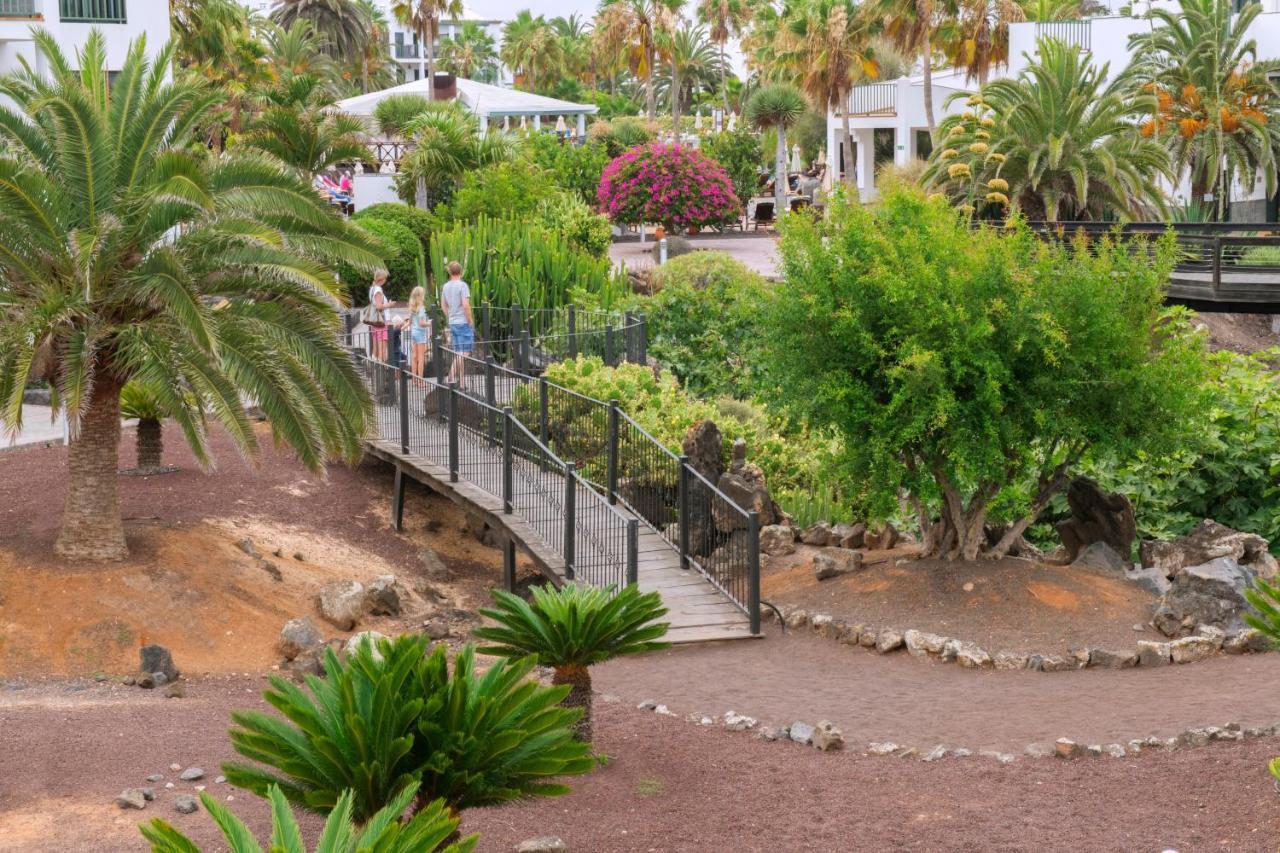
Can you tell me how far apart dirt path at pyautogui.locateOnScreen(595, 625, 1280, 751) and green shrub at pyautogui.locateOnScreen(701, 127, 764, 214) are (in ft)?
144

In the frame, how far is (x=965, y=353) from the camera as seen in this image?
13.6 m

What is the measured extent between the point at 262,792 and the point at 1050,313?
27.3 ft

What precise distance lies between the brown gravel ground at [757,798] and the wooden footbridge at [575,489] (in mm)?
2219

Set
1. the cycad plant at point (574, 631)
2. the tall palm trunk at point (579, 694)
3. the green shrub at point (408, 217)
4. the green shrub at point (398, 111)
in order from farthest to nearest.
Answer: the green shrub at point (398, 111)
the green shrub at point (408, 217)
the tall palm trunk at point (579, 694)
the cycad plant at point (574, 631)

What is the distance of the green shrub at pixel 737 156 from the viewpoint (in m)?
56.8

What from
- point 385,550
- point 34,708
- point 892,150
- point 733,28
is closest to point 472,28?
point 733,28

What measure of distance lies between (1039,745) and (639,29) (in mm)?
54021

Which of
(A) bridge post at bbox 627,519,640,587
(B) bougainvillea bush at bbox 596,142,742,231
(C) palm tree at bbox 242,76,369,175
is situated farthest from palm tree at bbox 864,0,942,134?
(A) bridge post at bbox 627,519,640,587

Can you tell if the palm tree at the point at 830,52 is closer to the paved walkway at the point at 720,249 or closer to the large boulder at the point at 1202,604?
the paved walkway at the point at 720,249

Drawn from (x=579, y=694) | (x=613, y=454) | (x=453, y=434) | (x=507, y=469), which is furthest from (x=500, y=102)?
(x=579, y=694)

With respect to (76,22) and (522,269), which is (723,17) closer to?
(76,22)

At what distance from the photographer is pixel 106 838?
29.0ft

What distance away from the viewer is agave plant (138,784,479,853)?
612cm

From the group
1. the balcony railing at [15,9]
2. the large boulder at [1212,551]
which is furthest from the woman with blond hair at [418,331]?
the balcony railing at [15,9]
